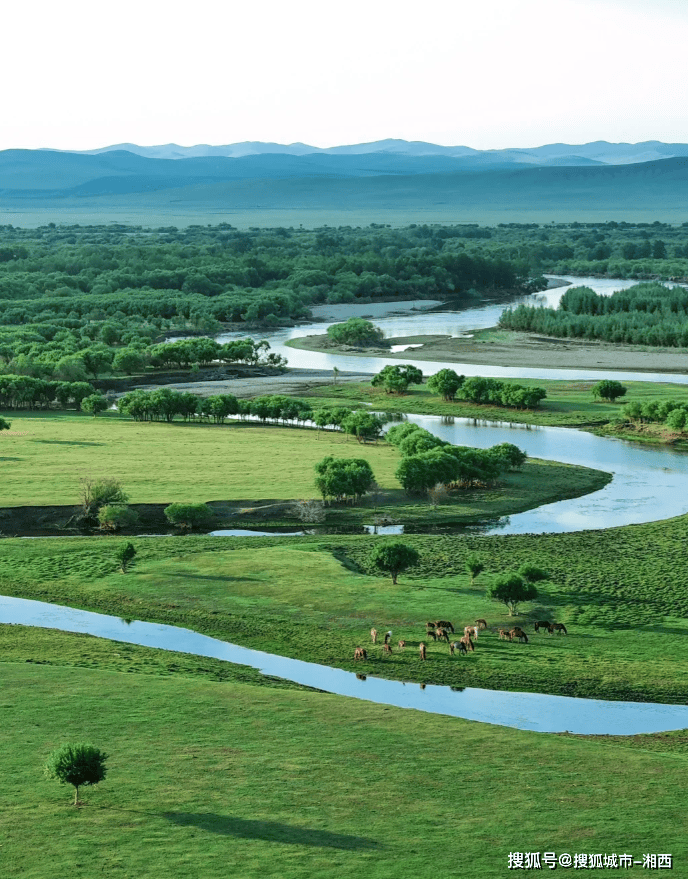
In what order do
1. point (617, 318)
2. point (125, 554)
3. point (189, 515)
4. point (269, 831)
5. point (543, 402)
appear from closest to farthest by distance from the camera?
point (269, 831) < point (125, 554) < point (189, 515) < point (543, 402) < point (617, 318)

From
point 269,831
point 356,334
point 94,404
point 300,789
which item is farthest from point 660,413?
point 269,831

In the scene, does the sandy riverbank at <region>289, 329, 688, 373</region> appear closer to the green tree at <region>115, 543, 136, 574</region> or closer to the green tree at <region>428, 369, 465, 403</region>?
the green tree at <region>428, 369, 465, 403</region>

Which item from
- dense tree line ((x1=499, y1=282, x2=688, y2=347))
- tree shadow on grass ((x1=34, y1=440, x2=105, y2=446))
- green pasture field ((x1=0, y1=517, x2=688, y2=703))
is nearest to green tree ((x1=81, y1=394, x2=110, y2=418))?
tree shadow on grass ((x1=34, y1=440, x2=105, y2=446))

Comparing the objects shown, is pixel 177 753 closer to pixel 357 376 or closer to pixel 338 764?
pixel 338 764

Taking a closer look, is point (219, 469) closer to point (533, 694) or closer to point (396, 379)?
point (533, 694)

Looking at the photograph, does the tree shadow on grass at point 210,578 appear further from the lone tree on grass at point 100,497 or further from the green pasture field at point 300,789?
the green pasture field at point 300,789

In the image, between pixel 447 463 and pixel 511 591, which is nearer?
pixel 511 591
